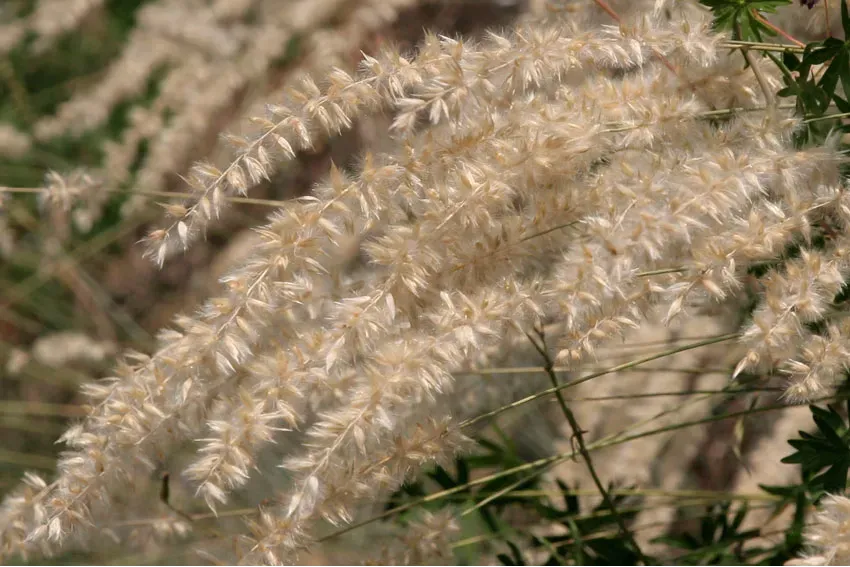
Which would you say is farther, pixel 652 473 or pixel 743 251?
pixel 652 473

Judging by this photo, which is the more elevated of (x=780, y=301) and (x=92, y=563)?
(x=780, y=301)

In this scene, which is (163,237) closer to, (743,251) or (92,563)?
(743,251)

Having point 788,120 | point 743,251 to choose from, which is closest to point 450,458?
point 743,251

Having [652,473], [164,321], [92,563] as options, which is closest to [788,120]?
[652,473]

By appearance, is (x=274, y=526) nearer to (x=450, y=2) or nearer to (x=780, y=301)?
(x=780, y=301)

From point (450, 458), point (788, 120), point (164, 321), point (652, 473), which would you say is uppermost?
point (788, 120)

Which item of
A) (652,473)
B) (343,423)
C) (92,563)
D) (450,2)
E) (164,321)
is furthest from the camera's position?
(164,321)

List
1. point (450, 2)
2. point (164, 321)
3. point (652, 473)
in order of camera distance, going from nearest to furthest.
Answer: point (652, 473) → point (450, 2) → point (164, 321)
